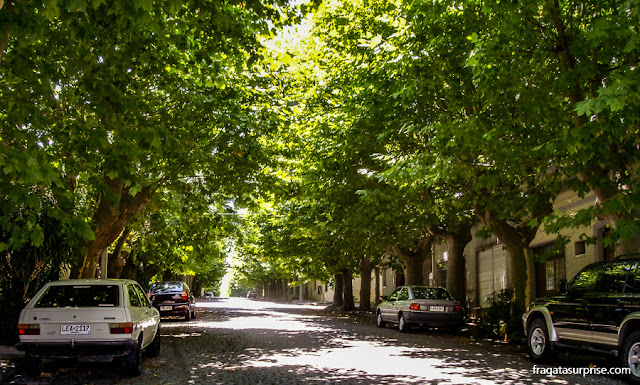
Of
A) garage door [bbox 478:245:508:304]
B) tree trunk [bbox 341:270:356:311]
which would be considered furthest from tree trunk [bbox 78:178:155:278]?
tree trunk [bbox 341:270:356:311]

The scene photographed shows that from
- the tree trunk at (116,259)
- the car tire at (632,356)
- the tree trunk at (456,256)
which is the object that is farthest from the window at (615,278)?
the tree trunk at (116,259)

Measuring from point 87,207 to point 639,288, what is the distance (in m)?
17.6

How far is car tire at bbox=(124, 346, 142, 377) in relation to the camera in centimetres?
959

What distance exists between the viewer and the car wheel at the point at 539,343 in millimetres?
11586

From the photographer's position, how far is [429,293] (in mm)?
20812

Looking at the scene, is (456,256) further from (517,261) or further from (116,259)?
(116,259)

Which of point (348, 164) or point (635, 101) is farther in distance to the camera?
point (348, 164)

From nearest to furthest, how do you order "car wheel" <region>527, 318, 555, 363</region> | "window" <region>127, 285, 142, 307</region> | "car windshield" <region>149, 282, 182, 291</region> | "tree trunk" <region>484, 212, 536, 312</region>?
1. "window" <region>127, 285, 142, 307</region>
2. "car wheel" <region>527, 318, 555, 363</region>
3. "tree trunk" <region>484, 212, 536, 312</region>
4. "car windshield" <region>149, 282, 182, 291</region>

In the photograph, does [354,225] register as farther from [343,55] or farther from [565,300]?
[565,300]

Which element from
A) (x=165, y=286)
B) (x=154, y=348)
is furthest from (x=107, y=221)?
(x=165, y=286)

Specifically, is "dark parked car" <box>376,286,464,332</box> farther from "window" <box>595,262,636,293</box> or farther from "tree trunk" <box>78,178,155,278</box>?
"window" <box>595,262,636,293</box>

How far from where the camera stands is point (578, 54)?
10.6 meters

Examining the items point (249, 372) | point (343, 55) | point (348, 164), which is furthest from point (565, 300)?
point (343, 55)

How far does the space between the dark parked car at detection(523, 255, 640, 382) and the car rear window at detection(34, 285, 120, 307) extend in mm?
7669
